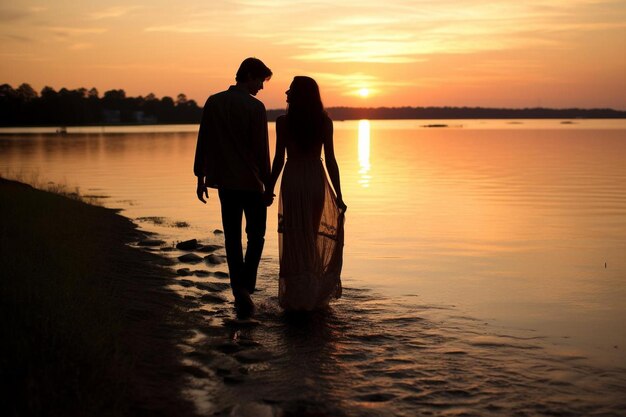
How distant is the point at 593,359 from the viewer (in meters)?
7.39

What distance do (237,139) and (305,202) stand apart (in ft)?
3.42

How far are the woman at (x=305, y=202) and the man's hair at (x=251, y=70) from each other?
0.37m

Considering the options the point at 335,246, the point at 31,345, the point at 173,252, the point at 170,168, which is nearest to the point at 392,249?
the point at 173,252

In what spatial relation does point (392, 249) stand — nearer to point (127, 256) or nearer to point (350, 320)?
point (127, 256)

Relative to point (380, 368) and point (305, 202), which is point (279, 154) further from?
point (380, 368)

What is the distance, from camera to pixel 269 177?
828cm

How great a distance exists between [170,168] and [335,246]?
3266 cm

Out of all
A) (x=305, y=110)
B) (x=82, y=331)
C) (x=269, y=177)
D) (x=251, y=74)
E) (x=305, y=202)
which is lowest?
(x=82, y=331)

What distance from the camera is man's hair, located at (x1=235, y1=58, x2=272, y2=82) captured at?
819cm

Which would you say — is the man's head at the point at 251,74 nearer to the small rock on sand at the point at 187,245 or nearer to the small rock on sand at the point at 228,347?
the small rock on sand at the point at 228,347

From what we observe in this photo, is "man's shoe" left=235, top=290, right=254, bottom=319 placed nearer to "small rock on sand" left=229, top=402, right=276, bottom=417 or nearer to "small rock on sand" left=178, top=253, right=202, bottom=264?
"small rock on sand" left=229, top=402, right=276, bottom=417

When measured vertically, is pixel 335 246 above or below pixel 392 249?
above

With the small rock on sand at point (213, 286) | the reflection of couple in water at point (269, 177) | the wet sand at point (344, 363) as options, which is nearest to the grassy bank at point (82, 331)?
the wet sand at point (344, 363)

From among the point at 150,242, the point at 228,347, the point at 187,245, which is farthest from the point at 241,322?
the point at 150,242
